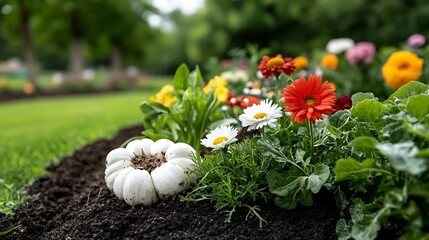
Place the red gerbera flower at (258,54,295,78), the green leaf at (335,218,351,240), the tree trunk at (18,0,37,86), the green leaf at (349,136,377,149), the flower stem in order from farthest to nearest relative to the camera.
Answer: the tree trunk at (18,0,37,86)
the red gerbera flower at (258,54,295,78)
the flower stem
the green leaf at (335,218,351,240)
the green leaf at (349,136,377,149)

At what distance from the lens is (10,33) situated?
62.8ft

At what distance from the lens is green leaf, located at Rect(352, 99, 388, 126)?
184cm

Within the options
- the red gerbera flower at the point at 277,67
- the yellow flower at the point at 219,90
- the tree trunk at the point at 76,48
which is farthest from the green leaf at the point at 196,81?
the tree trunk at the point at 76,48

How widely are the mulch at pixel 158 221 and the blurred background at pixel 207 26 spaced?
1416 centimetres

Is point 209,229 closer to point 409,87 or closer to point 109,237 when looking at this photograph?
point 109,237

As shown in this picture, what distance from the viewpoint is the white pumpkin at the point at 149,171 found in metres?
2.10

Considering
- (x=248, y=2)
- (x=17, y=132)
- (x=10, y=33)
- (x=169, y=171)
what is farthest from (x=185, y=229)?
(x=248, y=2)

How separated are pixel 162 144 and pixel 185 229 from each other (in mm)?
595

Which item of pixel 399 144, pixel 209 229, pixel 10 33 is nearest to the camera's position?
pixel 399 144

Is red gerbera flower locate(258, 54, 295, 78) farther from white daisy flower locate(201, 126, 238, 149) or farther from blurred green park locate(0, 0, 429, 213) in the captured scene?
blurred green park locate(0, 0, 429, 213)

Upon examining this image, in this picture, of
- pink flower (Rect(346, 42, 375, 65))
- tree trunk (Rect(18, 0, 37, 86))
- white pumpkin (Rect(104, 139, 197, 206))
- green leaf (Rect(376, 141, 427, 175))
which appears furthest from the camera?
tree trunk (Rect(18, 0, 37, 86))

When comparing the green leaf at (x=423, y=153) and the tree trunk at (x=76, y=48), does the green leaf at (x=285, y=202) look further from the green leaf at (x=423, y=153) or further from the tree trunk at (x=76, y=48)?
the tree trunk at (x=76, y=48)

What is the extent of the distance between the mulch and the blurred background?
46.5 ft

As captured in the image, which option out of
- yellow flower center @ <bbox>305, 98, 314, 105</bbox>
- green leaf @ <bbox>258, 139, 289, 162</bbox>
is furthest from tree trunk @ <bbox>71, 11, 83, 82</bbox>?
yellow flower center @ <bbox>305, 98, 314, 105</bbox>
